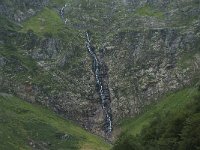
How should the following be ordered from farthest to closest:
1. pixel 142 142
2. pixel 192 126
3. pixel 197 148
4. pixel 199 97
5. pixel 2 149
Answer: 1. pixel 2 149
2. pixel 142 142
3. pixel 199 97
4. pixel 192 126
5. pixel 197 148

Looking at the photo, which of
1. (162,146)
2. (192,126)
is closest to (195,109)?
(162,146)

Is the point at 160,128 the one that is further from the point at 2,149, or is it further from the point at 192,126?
the point at 2,149

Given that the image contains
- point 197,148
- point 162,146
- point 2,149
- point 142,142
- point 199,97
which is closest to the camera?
point 197,148

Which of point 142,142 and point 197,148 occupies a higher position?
point 142,142

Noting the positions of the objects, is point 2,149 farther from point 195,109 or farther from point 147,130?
point 195,109

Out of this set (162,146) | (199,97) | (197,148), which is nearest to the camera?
(197,148)

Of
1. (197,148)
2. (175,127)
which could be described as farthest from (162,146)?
(197,148)

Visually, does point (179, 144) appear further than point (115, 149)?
No

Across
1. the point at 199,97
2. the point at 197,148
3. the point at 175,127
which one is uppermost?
the point at 199,97

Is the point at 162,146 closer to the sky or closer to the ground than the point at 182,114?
closer to the ground
